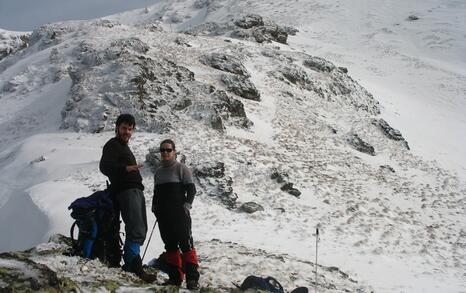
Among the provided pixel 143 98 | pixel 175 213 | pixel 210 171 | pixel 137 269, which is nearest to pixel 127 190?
pixel 175 213

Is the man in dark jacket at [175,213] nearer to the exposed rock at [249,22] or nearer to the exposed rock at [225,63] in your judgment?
the exposed rock at [225,63]

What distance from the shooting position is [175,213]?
22.5 ft

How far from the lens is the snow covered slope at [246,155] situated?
1208 centimetres

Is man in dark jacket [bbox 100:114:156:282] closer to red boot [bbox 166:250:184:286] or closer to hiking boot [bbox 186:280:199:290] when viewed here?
red boot [bbox 166:250:184:286]

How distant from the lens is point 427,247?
44.1 feet

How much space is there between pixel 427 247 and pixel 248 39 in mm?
25356

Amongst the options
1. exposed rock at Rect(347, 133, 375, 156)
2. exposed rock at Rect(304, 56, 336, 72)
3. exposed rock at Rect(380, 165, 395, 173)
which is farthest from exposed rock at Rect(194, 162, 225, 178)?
exposed rock at Rect(304, 56, 336, 72)

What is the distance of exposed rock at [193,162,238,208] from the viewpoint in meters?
14.3

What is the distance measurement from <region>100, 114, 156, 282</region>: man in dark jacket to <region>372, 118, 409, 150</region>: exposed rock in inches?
812

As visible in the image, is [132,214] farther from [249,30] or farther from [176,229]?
[249,30]

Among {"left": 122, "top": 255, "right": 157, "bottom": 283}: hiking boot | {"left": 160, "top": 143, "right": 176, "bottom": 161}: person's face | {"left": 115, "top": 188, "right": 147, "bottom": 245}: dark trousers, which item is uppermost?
{"left": 160, "top": 143, "right": 176, "bottom": 161}: person's face

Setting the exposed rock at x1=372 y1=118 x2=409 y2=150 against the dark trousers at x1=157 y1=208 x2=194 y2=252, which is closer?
the dark trousers at x1=157 y1=208 x2=194 y2=252

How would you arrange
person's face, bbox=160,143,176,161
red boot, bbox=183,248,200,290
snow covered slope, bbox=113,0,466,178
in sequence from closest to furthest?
red boot, bbox=183,248,200,290 < person's face, bbox=160,143,176,161 < snow covered slope, bbox=113,0,466,178

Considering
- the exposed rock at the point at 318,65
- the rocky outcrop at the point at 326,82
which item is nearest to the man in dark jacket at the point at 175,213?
the rocky outcrop at the point at 326,82
